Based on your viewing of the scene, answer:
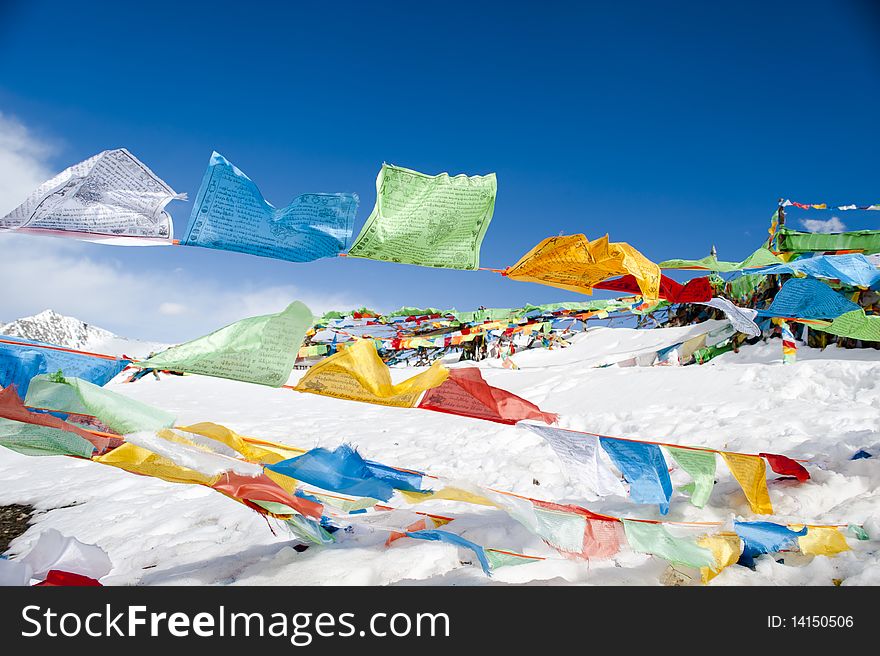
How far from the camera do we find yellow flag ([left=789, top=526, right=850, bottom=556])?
212cm

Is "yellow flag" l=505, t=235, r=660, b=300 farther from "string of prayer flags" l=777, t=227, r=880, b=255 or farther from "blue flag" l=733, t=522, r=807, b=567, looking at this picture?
"string of prayer flags" l=777, t=227, r=880, b=255

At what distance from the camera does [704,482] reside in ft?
8.07

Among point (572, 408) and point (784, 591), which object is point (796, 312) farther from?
point (572, 408)

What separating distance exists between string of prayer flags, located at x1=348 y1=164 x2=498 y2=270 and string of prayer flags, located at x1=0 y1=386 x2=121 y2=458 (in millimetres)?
1324

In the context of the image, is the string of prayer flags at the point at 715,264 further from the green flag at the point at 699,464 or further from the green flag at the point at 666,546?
the green flag at the point at 666,546

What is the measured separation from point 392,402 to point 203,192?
113cm

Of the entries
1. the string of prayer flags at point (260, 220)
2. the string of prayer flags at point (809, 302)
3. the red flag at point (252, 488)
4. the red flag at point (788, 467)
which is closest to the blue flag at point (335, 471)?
the red flag at point (252, 488)

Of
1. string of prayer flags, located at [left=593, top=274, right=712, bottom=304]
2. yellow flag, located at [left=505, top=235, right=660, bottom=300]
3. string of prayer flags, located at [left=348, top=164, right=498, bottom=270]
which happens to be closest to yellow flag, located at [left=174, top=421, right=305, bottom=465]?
string of prayer flags, located at [left=348, top=164, right=498, bottom=270]

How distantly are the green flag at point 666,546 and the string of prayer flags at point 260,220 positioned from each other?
1792mm

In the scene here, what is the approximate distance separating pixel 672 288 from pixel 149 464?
10.5 feet

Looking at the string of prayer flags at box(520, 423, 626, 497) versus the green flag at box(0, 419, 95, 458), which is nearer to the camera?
the green flag at box(0, 419, 95, 458)

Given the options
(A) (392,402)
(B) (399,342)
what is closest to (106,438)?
(A) (392,402)

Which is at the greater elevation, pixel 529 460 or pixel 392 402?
pixel 392 402

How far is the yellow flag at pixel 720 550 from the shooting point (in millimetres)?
1963
